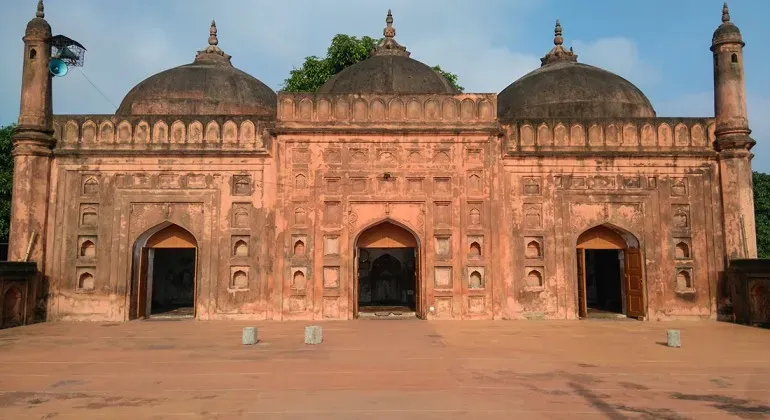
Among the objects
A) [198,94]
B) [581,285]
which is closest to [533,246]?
[581,285]

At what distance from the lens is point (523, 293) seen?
12945 millimetres

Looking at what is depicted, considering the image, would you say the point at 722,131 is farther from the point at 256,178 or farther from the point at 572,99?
the point at 256,178

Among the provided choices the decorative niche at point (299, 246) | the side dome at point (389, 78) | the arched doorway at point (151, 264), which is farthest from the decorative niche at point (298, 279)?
the side dome at point (389, 78)

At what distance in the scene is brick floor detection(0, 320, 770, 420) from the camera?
5039 millimetres

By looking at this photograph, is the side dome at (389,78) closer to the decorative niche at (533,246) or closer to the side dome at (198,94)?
the side dome at (198,94)

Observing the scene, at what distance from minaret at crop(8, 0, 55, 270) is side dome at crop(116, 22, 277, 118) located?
3.41 metres

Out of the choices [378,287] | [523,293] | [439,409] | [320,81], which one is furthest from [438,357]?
[320,81]

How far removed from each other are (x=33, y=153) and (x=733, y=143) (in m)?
15.8

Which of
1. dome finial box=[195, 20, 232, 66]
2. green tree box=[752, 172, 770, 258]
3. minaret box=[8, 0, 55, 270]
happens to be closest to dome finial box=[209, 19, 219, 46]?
dome finial box=[195, 20, 232, 66]

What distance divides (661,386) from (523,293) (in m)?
6.93

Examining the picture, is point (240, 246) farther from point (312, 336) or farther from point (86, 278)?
→ point (312, 336)

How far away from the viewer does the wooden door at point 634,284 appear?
43.1 ft

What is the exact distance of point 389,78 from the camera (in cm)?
1531

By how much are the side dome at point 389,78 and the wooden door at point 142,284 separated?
21.4ft
